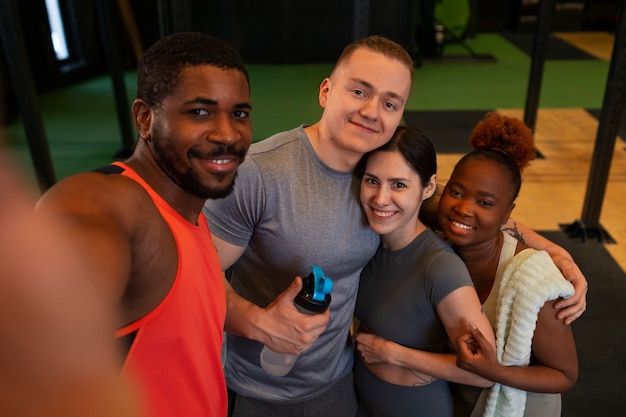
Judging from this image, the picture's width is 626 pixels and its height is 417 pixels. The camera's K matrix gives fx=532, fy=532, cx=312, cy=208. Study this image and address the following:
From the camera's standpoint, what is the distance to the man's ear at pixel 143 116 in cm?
112

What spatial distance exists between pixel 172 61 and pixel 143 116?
0.13m

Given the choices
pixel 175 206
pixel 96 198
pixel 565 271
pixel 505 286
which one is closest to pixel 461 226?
pixel 505 286

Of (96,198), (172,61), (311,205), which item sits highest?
(172,61)

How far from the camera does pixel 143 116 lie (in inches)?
44.4

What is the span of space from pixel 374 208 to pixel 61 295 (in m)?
1.01

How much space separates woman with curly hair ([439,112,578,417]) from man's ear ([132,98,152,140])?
971 mm

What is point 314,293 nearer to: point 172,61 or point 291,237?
point 291,237

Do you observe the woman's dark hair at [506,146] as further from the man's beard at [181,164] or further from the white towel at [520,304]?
the man's beard at [181,164]

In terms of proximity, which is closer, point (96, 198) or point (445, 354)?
point (96, 198)

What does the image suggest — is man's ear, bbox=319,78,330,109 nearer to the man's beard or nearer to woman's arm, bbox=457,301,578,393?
the man's beard

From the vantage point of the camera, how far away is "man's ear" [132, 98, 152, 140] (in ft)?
3.66

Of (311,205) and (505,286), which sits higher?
(311,205)

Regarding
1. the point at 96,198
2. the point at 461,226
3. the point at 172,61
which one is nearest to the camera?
the point at 96,198

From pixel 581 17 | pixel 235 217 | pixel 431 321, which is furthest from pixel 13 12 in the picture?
pixel 581 17
